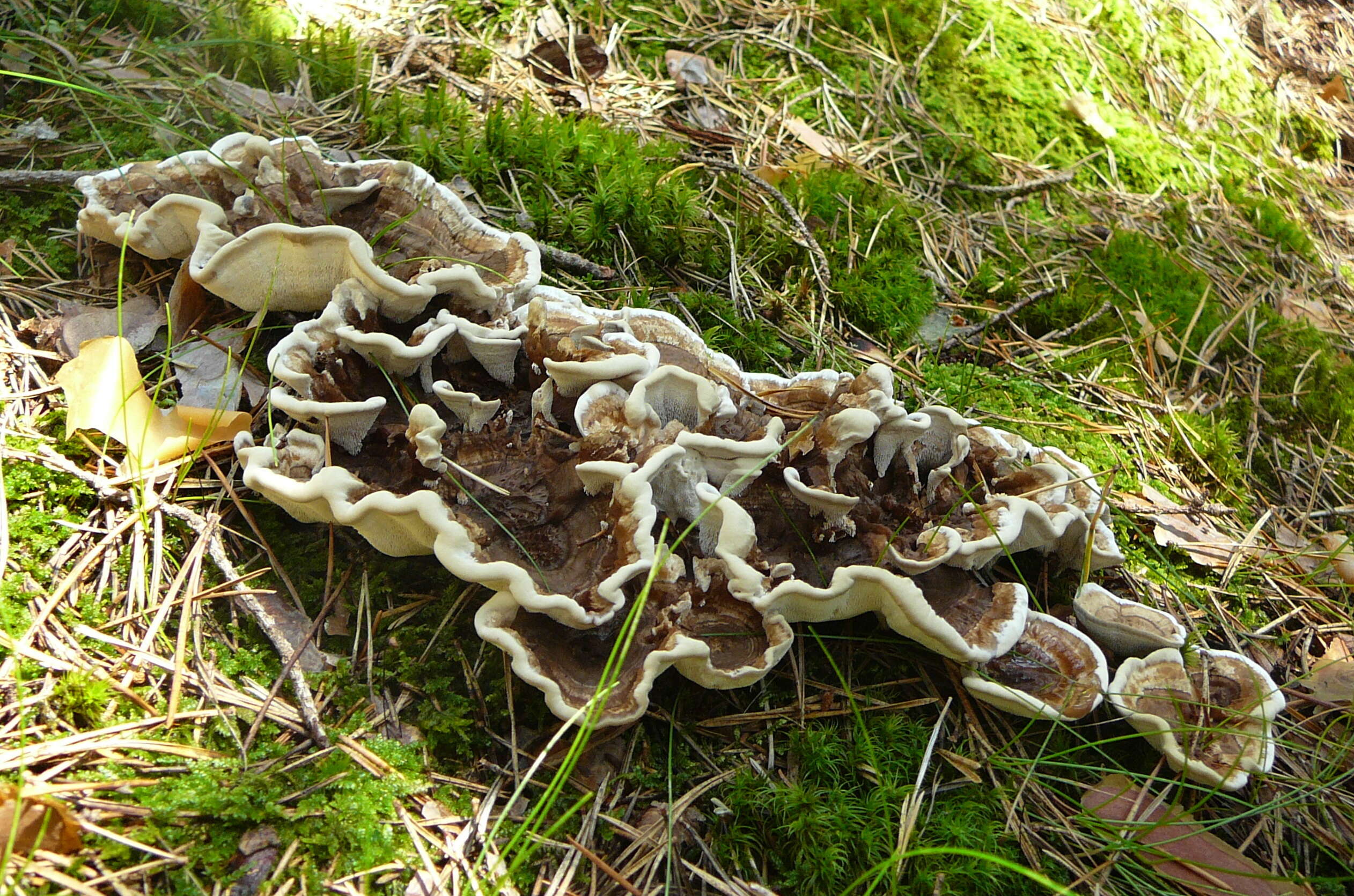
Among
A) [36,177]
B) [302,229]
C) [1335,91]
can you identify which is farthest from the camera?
[1335,91]

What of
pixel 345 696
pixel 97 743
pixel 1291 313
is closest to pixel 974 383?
pixel 1291 313

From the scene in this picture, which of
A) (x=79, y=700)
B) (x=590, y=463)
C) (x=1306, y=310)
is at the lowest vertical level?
(x=1306, y=310)

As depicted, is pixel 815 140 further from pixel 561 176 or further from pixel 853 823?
pixel 853 823

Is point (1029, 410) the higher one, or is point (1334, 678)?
point (1029, 410)

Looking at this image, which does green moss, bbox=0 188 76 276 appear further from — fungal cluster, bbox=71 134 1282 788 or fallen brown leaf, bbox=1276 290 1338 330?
fallen brown leaf, bbox=1276 290 1338 330

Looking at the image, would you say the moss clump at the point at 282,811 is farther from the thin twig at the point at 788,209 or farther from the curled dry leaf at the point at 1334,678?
the curled dry leaf at the point at 1334,678

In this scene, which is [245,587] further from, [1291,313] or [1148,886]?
[1291,313]

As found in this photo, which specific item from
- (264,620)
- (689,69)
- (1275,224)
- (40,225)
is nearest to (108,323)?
(40,225)
